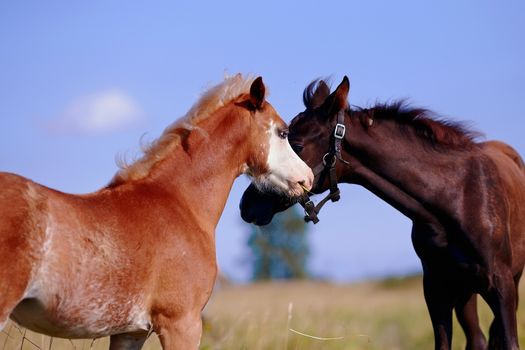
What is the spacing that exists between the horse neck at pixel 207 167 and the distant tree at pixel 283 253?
32.8 metres

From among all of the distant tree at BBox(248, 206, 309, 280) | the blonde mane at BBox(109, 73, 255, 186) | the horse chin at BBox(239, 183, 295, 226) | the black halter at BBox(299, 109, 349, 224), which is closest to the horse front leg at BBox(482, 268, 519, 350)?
the black halter at BBox(299, 109, 349, 224)

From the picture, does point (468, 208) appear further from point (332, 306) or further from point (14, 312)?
point (332, 306)

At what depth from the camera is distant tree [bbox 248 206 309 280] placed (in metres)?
40.0

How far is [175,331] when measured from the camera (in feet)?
17.4

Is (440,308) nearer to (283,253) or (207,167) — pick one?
(207,167)

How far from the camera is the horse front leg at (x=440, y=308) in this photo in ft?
25.4

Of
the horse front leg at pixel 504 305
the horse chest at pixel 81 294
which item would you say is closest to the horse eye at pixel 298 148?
the horse front leg at pixel 504 305

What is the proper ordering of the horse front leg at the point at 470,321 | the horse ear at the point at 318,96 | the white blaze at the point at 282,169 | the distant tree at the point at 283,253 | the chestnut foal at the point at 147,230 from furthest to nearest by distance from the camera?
the distant tree at the point at 283,253
the horse front leg at the point at 470,321
the horse ear at the point at 318,96
the white blaze at the point at 282,169
the chestnut foal at the point at 147,230

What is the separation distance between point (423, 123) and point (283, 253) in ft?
114

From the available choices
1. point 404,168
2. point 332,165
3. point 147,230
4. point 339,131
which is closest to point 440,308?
point 404,168

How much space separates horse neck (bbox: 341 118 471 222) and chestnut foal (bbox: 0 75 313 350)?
4.48 ft

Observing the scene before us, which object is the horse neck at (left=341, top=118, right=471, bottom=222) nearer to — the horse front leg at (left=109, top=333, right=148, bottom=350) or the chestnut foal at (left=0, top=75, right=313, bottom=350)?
the chestnut foal at (left=0, top=75, right=313, bottom=350)

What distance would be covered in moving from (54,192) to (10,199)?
37cm

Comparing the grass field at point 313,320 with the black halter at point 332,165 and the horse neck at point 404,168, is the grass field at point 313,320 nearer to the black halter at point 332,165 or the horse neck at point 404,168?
the black halter at point 332,165
